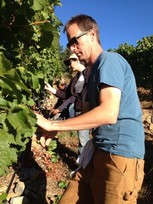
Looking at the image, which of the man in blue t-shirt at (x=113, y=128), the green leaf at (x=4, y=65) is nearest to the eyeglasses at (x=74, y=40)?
the man in blue t-shirt at (x=113, y=128)

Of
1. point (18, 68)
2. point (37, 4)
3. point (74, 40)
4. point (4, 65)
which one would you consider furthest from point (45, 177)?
point (4, 65)

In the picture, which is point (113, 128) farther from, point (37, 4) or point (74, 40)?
point (37, 4)

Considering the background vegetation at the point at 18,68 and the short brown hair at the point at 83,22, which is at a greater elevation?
the short brown hair at the point at 83,22

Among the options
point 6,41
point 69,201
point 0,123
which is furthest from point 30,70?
point 69,201

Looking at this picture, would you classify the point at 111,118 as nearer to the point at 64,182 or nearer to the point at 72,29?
the point at 72,29

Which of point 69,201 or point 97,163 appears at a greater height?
point 97,163

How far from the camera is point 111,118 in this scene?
2207mm

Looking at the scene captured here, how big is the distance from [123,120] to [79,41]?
57cm

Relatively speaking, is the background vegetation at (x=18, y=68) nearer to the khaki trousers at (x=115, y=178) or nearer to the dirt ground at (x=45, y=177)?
the khaki trousers at (x=115, y=178)

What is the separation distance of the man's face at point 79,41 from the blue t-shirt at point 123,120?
11 centimetres

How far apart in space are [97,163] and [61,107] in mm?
3319

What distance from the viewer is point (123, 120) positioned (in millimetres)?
2459

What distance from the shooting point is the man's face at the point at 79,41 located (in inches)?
96.6

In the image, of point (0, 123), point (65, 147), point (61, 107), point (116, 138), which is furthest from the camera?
point (65, 147)
